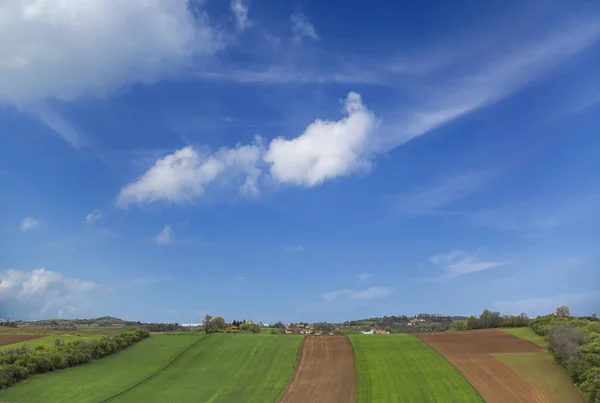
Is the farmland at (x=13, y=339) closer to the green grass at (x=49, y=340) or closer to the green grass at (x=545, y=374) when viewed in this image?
the green grass at (x=49, y=340)

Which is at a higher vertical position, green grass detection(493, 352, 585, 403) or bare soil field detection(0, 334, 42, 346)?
bare soil field detection(0, 334, 42, 346)

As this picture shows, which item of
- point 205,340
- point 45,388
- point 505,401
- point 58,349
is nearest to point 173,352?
point 205,340

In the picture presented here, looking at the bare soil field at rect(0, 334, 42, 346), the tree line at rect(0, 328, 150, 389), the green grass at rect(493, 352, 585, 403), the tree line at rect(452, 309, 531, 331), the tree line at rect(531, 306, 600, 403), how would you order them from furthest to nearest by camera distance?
the tree line at rect(452, 309, 531, 331) < the bare soil field at rect(0, 334, 42, 346) < the tree line at rect(0, 328, 150, 389) < the green grass at rect(493, 352, 585, 403) < the tree line at rect(531, 306, 600, 403)

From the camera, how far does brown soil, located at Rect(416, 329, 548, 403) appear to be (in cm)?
5181

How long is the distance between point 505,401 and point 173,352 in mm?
56142

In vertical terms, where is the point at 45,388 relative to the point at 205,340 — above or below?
below

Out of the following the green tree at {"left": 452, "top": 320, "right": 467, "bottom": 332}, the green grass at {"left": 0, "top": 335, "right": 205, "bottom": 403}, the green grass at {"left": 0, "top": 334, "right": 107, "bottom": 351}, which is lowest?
the green grass at {"left": 0, "top": 335, "right": 205, "bottom": 403}

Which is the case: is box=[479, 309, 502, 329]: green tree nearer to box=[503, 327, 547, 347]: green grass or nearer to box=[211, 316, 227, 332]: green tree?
box=[503, 327, 547, 347]: green grass

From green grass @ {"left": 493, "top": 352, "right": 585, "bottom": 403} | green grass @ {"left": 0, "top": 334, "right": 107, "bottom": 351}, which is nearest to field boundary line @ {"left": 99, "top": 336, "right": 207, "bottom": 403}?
green grass @ {"left": 0, "top": 334, "right": 107, "bottom": 351}

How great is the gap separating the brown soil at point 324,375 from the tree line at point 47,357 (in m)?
34.3

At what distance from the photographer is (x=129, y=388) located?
60.7 meters

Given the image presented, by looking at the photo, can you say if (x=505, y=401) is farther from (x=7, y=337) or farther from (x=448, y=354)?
(x=7, y=337)

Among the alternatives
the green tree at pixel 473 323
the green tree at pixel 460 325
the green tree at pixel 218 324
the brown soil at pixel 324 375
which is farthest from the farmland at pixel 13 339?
the green tree at pixel 473 323

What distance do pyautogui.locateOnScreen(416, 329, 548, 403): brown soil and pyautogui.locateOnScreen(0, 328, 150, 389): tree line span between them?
56.6 meters
